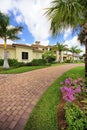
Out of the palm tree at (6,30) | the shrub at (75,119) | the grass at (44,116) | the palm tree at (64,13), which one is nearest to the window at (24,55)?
the palm tree at (6,30)

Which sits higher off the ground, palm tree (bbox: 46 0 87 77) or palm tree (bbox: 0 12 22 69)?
palm tree (bbox: 0 12 22 69)

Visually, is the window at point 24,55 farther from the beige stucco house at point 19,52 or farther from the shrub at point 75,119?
the shrub at point 75,119

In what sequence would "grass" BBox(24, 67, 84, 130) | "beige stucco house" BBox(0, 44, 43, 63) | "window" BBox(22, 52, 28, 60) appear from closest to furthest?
1. "grass" BBox(24, 67, 84, 130)
2. "beige stucco house" BBox(0, 44, 43, 63)
3. "window" BBox(22, 52, 28, 60)

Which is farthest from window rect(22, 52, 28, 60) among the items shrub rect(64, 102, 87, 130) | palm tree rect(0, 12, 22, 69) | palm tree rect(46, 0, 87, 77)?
shrub rect(64, 102, 87, 130)

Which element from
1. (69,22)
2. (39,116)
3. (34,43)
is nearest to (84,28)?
(69,22)

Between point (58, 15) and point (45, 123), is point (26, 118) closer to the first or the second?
point (45, 123)

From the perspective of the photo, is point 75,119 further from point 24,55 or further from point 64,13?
point 24,55

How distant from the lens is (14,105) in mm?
5262

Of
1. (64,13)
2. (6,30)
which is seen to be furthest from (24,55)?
(64,13)

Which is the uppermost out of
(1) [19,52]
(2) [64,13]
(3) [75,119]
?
(2) [64,13]

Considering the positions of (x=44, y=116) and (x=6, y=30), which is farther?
(x=6, y=30)

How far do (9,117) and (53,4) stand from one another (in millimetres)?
4418

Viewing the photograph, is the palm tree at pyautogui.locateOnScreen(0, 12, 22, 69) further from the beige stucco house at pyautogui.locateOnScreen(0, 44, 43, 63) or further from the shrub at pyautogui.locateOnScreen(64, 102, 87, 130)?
the shrub at pyautogui.locateOnScreen(64, 102, 87, 130)

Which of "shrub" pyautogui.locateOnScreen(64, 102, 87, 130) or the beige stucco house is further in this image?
the beige stucco house
